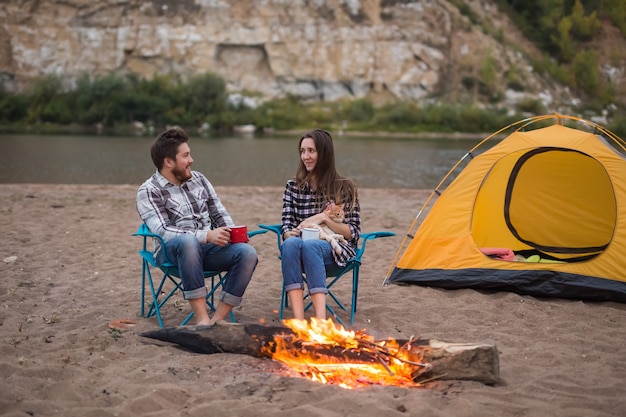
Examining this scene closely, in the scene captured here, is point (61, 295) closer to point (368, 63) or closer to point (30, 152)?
point (30, 152)

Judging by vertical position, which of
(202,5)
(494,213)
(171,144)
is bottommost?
(494,213)

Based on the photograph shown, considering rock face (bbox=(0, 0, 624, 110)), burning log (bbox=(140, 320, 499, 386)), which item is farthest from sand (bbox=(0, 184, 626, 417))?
rock face (bbox=(0, 0, 624, 110))

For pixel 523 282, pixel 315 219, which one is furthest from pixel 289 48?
pixel 315 219

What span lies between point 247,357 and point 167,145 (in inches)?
51.5

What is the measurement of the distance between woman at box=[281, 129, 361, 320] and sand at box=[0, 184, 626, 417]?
0.48 m

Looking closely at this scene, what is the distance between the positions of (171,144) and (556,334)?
2488 millimetres

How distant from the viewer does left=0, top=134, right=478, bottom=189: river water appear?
14.1 meters

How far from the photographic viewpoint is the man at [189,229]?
3.62m

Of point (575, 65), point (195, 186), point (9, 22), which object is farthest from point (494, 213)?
point (575, 65)

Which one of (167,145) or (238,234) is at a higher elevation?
(167,145)

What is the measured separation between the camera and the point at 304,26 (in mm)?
40156

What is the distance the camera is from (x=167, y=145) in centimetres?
380

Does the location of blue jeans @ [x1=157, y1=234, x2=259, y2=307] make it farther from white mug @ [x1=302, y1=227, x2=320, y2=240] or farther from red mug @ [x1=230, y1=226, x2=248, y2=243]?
white mug @ [x1=302, y1=227, x2=320, y2=240]

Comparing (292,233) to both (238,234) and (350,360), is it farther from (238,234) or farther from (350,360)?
(350,360)
